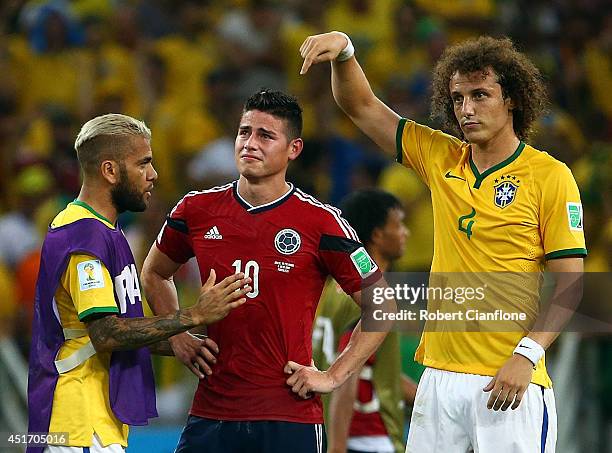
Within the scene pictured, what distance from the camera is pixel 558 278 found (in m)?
4.70

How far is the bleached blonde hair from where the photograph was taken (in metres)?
4.74

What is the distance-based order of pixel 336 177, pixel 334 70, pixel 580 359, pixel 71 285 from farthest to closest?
pixel 336 177, pixel 580 359, pixel 334 70, pixel 71 285

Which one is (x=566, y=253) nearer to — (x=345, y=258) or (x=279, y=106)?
(x=345, y=258)

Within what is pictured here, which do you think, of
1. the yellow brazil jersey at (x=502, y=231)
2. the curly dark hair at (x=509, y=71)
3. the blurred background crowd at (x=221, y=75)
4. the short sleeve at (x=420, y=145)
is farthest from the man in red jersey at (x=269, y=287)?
the blurred background crowd at (x=221, y=75)

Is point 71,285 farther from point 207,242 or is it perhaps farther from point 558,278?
point 558,278

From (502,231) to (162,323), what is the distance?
144cm

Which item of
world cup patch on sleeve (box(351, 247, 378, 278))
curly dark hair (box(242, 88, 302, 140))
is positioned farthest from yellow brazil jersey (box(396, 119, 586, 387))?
curly dark hair (box(242, 88, 302, 140))

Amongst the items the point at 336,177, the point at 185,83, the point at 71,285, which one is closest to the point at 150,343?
the point at 71,285

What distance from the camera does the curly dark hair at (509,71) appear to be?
4.90 meters

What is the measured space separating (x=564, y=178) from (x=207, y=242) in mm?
1541

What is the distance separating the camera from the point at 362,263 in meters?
4.91

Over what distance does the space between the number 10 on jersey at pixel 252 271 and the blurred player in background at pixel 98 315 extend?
0.54ft

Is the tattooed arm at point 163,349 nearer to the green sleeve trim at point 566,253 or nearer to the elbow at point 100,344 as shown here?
the elbow at point 100,344

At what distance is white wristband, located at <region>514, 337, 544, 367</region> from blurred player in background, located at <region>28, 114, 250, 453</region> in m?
1.13
